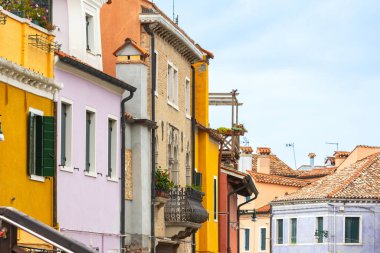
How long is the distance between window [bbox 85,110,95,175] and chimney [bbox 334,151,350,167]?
3020 inches

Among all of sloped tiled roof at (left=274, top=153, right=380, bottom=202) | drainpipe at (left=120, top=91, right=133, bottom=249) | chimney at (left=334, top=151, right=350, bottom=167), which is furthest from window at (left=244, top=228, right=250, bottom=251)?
drainpipe at (left=120, top=91, right=133, bottom=249)

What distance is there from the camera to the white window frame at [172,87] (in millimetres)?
42656

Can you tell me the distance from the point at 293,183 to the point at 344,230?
→ 12.9 metres

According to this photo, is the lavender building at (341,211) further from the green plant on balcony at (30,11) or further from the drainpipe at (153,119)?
the green plant on balcony at (30,11)

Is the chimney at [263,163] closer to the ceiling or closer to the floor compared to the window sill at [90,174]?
closer to the ceiling

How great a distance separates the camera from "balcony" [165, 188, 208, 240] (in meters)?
40.7

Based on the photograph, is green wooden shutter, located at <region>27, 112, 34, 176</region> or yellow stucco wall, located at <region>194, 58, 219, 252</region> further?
yellow stucco wall, located at <region>194, 58, 219, 252</region>

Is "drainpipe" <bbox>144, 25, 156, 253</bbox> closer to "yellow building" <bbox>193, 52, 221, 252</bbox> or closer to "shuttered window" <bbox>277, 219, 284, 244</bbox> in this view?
"yellow building" <bbox>193, 52, 221, 252</bbox>

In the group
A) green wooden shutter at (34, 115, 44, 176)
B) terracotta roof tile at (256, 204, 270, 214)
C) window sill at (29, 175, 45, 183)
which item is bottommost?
terracotta roof tile at (256, 204, 270, 214)

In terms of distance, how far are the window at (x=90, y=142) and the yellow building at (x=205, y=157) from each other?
47.6 ft

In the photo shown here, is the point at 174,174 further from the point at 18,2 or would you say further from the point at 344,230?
the point at 344,230

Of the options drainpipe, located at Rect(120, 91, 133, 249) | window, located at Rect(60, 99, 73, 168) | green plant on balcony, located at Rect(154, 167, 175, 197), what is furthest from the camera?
green plant on balcony, located at Rect(154, 167, 175, 197)

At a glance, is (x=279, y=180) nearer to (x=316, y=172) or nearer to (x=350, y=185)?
(x=316, y=172)

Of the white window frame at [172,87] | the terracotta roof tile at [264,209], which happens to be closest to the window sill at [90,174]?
the white window frame at [172,87]
